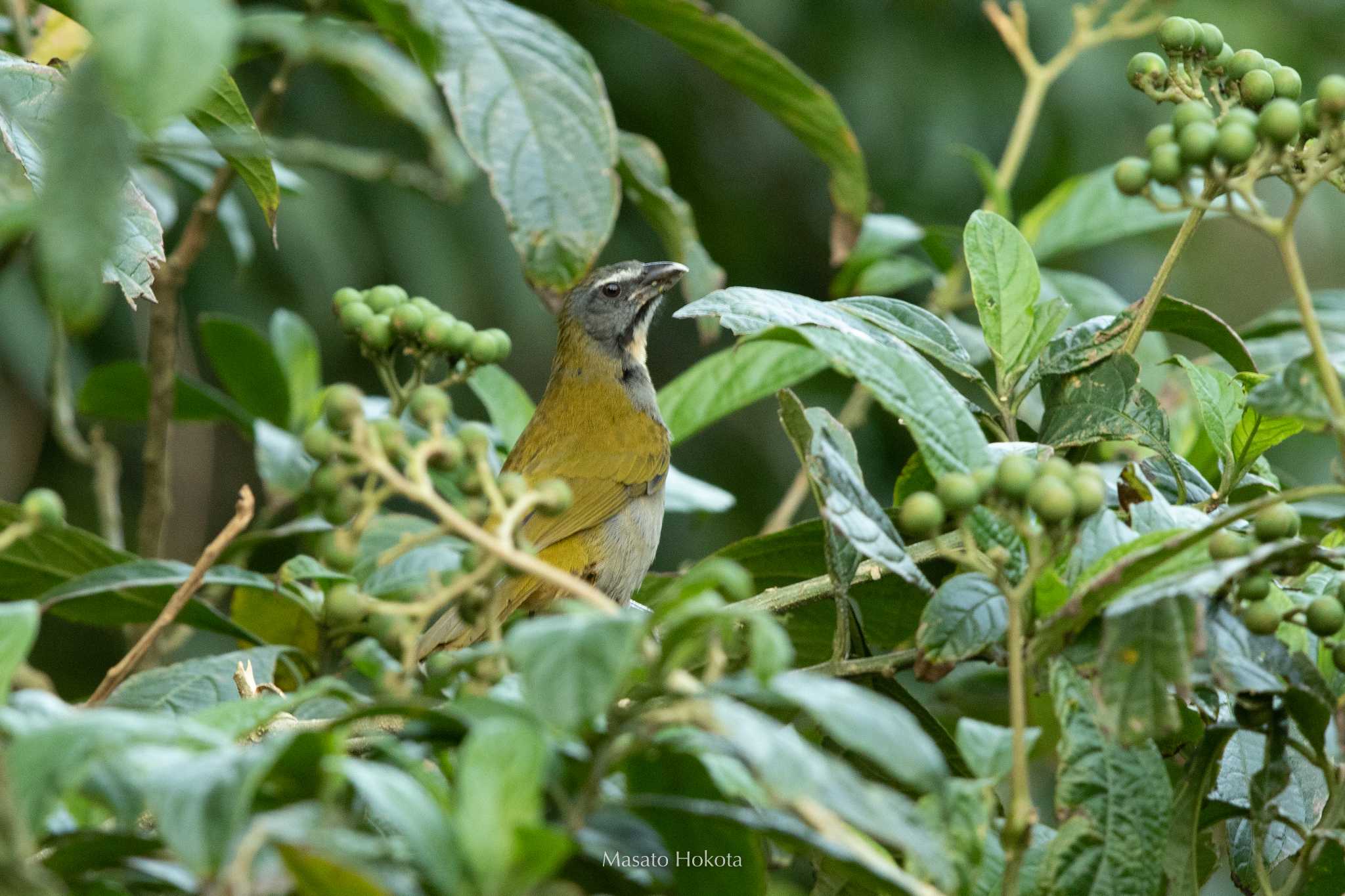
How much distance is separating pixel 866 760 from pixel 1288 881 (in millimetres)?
528

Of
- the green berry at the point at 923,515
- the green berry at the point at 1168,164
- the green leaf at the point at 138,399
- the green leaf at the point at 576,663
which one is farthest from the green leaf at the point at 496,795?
the green leaf at the point at 138,399

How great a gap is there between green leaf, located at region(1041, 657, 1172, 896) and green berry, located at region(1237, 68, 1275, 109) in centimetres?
80

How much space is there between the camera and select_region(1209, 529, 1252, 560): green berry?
1372 millimetres

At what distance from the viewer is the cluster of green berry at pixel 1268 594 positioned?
1.38 metres

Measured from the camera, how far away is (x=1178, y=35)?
181 centimetres

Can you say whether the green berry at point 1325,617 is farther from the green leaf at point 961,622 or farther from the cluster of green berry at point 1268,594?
the green leaf at point 961,622

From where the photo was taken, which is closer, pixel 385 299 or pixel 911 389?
pixel 911 389

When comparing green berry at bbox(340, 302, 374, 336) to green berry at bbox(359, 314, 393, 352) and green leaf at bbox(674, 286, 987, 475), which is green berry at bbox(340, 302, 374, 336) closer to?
green berry at bbox(359, 314, 393, 352)

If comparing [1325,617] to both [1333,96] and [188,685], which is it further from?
[188,685]

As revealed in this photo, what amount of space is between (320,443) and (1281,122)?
3.23ft

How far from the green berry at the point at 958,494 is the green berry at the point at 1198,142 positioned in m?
0.41

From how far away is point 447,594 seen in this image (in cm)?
114

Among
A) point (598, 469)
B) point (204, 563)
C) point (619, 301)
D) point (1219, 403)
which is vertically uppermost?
point (1219, 403)

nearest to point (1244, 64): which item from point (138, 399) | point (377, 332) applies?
point (377, 332)
